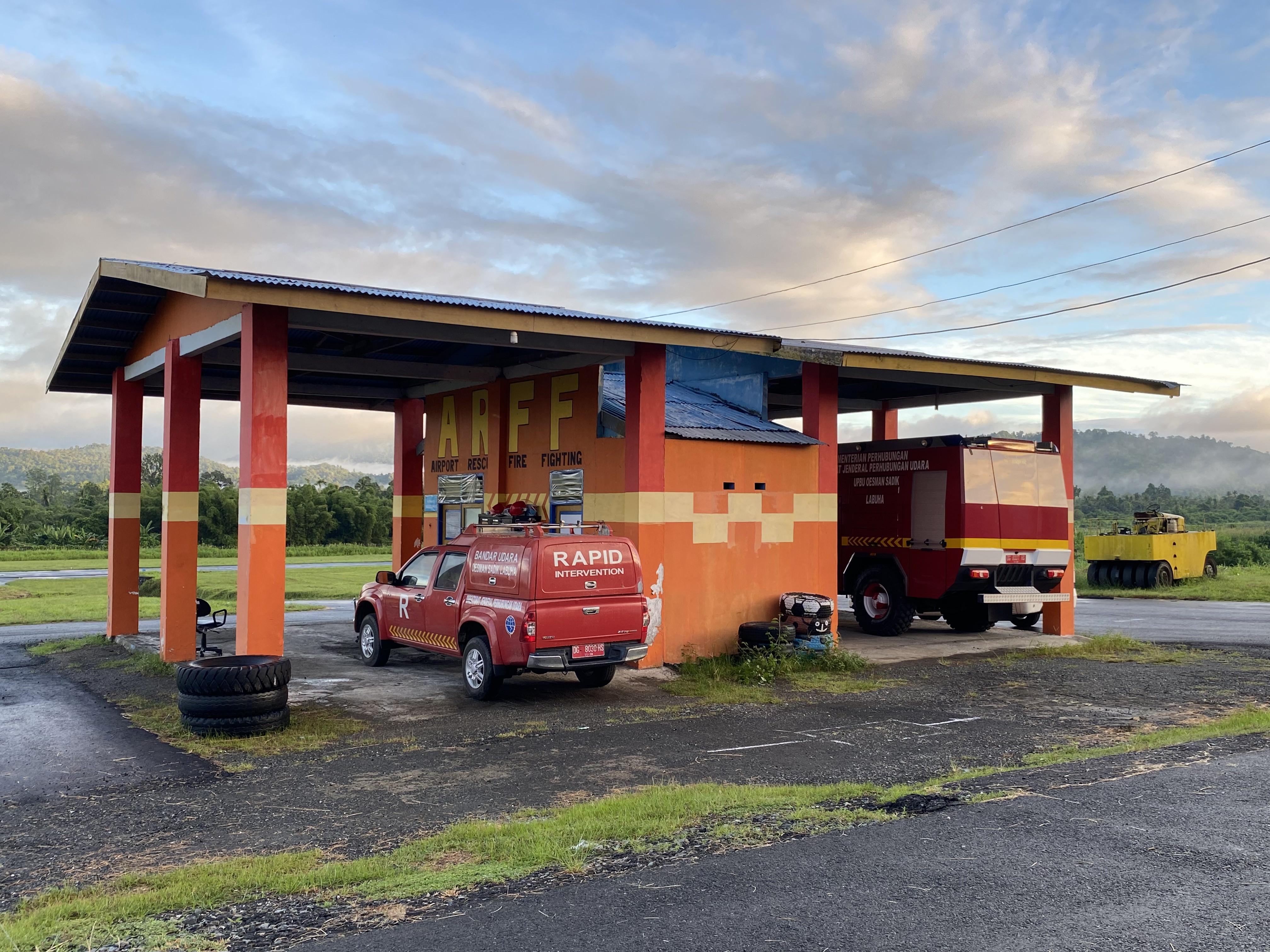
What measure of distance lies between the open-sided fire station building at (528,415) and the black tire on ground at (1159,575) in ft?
50.1

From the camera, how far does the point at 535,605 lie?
425 inches

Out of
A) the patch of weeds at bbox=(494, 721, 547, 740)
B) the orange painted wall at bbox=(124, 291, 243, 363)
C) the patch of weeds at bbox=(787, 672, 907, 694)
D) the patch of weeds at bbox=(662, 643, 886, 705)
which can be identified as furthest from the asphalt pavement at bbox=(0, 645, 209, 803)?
the patch of weeds at bbox=(787, 672, 907, 694)

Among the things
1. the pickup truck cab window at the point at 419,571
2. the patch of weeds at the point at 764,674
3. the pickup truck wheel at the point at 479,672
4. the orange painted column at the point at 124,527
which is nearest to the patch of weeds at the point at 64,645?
the orange painted column at the point at 124,527

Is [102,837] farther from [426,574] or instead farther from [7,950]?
[426,574]

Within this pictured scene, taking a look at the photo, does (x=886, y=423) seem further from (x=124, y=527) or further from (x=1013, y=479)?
(x=124, y=527)

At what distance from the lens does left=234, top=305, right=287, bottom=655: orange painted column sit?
11.2m

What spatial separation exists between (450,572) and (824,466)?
20.0ft

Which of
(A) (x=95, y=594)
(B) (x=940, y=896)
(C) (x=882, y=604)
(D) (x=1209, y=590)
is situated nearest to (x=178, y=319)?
(C) (x=882, y=604)

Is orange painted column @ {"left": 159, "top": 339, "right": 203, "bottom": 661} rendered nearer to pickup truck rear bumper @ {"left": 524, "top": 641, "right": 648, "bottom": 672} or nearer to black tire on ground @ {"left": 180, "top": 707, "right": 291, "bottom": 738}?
black tire on ground @ {"left": 180, "top": 707, "right": 291, "bottom": 738}

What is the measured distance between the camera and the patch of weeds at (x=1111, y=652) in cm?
1562

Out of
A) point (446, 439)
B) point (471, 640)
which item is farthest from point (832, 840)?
point (446, 439)

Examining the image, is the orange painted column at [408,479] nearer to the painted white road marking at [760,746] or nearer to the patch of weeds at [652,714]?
the patch of weeds at [652,714]

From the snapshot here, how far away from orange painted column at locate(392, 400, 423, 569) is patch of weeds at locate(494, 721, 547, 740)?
11.4m

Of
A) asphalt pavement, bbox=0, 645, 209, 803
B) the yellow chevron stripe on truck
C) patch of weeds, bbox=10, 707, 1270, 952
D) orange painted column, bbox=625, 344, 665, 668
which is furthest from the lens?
the yellow chevron stripe on truck
